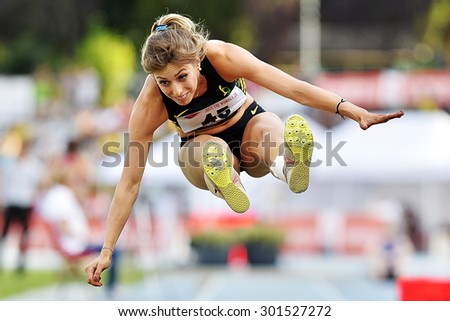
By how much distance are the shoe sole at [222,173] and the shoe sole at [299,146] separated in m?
0.30

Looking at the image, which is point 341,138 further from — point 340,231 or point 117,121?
point 117,121

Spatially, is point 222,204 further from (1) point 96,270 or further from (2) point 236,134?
(1) point 96,270

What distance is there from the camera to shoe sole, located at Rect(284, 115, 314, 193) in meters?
5.02

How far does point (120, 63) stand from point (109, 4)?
24.9 feet

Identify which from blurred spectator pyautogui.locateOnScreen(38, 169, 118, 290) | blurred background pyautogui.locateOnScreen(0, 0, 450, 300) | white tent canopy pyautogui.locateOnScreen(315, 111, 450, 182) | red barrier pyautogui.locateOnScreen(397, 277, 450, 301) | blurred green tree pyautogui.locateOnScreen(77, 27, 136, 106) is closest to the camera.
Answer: red barrier pyautogui.locateOnScreen(397, 277, 450, 301)

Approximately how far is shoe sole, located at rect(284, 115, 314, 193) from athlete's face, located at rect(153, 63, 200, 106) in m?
0.55

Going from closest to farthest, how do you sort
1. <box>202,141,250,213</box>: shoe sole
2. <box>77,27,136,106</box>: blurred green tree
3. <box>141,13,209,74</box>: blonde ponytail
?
1. <box>141,13,209,74</box>: blonde ponytail
2. <box>202,141,250,213</box>: shoe sole
3. <box>77,27,136,106</box>: blurred green tree

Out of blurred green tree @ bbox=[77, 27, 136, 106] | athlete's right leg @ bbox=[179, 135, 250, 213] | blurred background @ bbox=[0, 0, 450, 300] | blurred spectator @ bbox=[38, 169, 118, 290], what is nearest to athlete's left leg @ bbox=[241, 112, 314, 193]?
athlete's right leg @ bbox=[179, 135, 250, 213]

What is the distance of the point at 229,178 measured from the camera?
5.18 meters

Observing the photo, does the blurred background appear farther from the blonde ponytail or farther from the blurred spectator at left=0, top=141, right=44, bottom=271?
the blonde ponytail

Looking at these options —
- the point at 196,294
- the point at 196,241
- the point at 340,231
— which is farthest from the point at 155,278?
the point at 340,231

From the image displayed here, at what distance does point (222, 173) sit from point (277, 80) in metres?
0.59

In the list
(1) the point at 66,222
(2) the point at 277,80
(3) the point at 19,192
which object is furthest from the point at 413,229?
(2) the point at 277,80

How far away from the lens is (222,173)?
5141 mm
